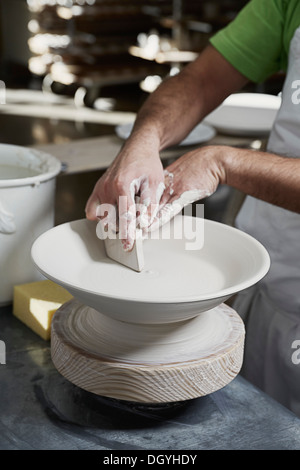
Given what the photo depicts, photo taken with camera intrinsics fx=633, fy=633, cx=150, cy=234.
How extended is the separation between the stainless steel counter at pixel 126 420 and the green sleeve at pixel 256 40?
0.87 m

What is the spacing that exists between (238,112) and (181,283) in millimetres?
Result: 1379

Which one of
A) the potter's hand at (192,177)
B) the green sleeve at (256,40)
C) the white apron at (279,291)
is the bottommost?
the white apron at (279,291)

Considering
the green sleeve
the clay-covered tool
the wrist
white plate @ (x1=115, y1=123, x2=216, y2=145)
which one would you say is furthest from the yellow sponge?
white plate @ (x1=115, y1=123, x2=216, y2=145)

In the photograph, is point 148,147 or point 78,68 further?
point 78,68

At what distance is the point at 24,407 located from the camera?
0.95 metres

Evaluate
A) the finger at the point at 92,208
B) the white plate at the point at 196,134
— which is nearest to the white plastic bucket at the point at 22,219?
the finger at the point at 92,208

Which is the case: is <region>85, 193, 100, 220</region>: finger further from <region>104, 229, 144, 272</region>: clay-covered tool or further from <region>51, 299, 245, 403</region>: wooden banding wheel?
<region>51, 299, 245, 403</region>: wooden banding wheel

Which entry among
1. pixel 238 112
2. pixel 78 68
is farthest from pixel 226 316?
pixel 78 68

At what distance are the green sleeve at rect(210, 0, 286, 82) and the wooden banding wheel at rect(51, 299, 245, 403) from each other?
0.82 metres

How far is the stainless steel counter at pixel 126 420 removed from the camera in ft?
2.90

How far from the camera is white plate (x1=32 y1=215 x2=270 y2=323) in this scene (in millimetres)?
882

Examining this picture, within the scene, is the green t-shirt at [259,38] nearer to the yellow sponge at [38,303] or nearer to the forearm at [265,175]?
the forearm at [265,175]
